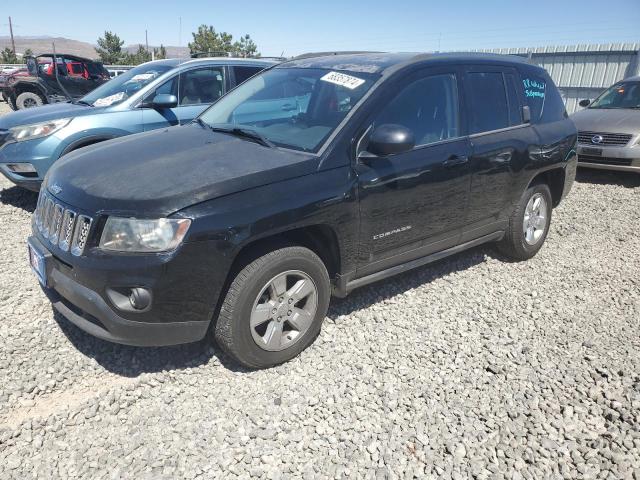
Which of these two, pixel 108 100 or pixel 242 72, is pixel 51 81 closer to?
pixel 108 100

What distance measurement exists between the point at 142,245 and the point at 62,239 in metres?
0.60

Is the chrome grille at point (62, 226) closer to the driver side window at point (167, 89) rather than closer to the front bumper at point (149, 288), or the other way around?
the front bumper at point (149, 288)

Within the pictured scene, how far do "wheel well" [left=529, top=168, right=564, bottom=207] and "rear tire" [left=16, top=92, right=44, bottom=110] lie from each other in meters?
14.6

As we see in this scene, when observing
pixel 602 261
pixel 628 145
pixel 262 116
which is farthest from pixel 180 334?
pixel 628 145

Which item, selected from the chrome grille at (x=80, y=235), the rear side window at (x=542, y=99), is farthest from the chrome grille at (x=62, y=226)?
the rear side window at (x=542, y=99)

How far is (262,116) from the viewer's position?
3.68 m

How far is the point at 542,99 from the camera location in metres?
4.66

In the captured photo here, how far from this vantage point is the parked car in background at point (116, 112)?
17.3ft

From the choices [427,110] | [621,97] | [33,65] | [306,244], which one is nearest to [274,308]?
[306,244]

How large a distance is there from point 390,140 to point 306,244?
0.83 meters

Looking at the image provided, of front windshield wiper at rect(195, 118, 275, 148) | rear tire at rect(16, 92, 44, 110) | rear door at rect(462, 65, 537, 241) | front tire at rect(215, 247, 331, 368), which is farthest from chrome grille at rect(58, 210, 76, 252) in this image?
rear tire at rect(16, 92, 44, 110)

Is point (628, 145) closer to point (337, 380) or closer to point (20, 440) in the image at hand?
point (337, 380)

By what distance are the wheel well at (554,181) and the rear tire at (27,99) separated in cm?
1462

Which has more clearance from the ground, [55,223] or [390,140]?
[390,140]
